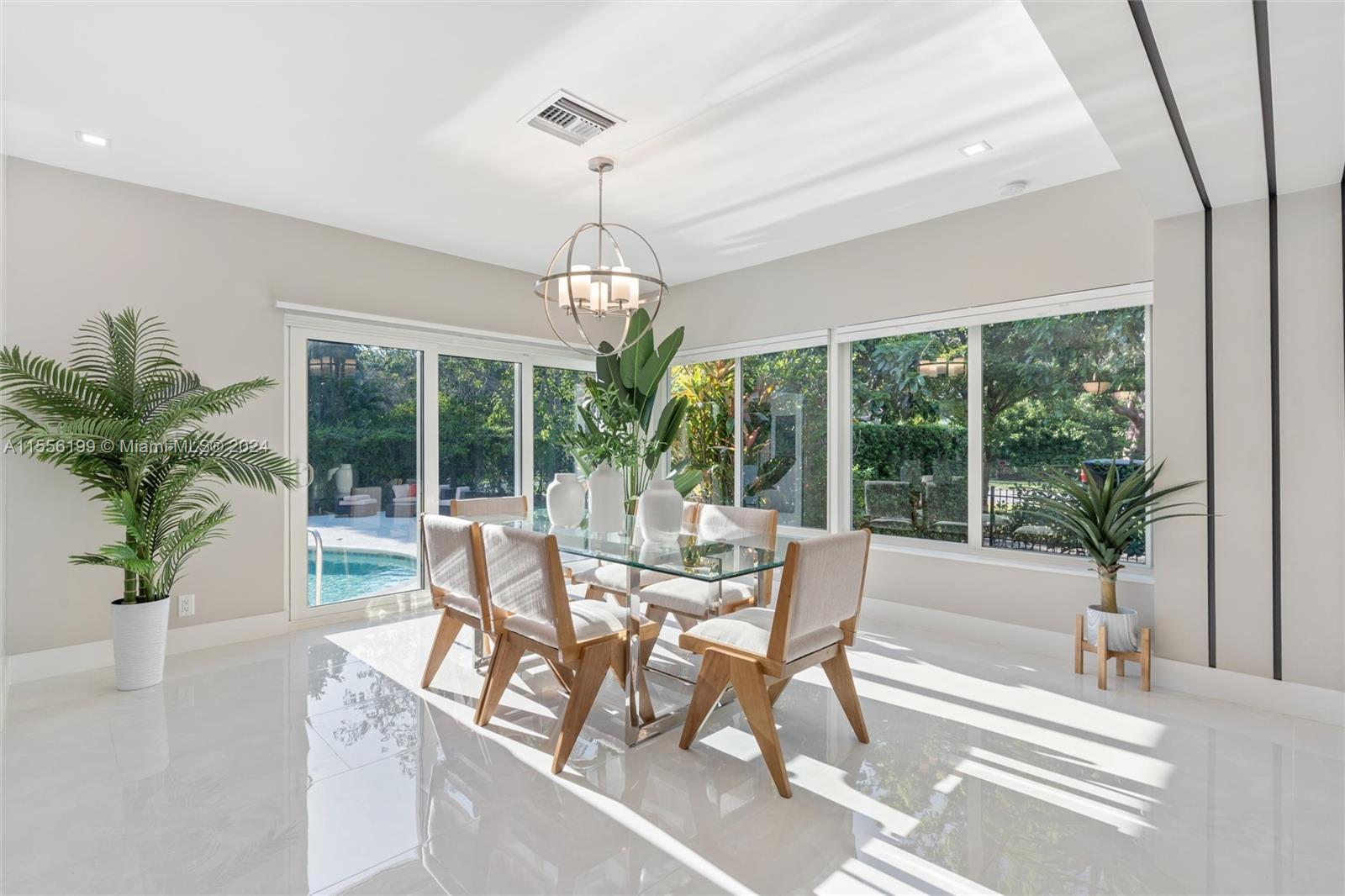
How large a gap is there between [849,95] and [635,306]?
1.32 metres

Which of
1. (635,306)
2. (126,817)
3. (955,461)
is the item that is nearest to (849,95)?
(635,306)

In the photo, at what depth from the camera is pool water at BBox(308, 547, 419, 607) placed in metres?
4.33

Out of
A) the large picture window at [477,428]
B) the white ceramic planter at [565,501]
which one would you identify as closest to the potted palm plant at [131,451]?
the large picture window at [477,428]

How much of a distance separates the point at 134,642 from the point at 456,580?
1.80m

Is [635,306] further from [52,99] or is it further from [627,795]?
[52,99]

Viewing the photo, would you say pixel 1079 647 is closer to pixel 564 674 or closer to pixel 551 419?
pixel 564 674

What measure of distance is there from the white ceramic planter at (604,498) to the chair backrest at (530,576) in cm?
73

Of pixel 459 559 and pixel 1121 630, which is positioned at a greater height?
pixel 459 559

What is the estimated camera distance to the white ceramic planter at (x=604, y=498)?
127 inches

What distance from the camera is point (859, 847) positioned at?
74.6 inches

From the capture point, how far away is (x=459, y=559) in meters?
2.81

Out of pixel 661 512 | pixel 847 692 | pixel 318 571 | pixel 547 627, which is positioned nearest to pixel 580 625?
pixel 547 627

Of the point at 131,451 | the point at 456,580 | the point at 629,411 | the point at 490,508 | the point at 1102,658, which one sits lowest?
the point at 1102,658

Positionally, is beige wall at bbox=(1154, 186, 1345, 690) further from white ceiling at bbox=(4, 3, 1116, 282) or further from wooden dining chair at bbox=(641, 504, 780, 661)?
wooden dining chair at bbox=(641, 504, 780, 661)
